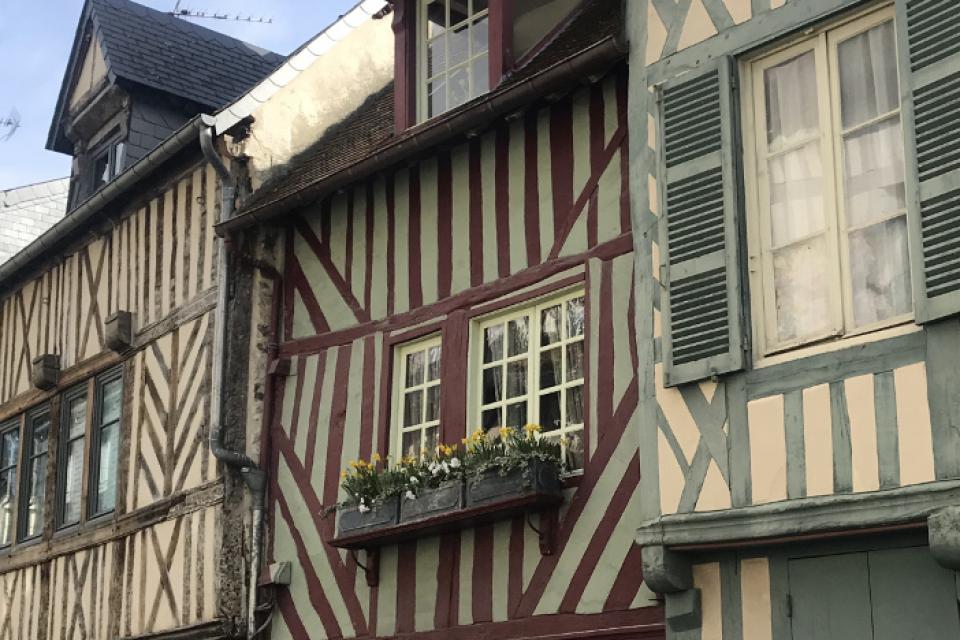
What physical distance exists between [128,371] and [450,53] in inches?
139

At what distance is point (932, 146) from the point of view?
20.2 ft

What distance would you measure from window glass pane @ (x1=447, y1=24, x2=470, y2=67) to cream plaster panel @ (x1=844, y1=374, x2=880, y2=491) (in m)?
4.19

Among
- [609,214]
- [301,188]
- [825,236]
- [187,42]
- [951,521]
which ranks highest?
[187,42]

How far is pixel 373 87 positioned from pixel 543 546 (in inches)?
195

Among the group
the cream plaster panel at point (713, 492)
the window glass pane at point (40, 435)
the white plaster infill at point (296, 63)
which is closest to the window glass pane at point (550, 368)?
the cream plaster panel at point (713, 492)

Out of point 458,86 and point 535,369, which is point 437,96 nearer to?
point 458,86

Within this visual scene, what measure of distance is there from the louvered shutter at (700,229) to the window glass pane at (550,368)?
1.25 m

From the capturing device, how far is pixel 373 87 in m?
11.7

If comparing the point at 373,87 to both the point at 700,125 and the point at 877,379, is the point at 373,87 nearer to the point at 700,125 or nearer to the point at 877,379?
the point at 700,125

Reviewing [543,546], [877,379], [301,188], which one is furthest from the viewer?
[301,188]

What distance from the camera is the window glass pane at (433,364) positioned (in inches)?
358

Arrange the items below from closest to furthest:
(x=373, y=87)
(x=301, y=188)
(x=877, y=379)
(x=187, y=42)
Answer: (x=877, y=379)
(x=301, y=188)
(x=373, y=87)
(x=187, y=42)

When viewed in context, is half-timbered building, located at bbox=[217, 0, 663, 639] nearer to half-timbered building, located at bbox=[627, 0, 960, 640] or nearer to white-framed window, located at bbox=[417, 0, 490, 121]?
white-framed window, located at bbox=[417, 0, 490, 121]

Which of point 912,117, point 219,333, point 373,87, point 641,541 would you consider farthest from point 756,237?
point 373,87
